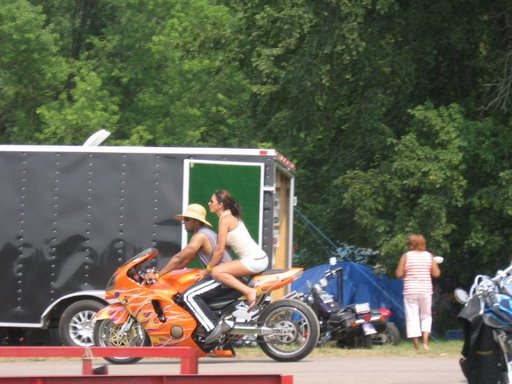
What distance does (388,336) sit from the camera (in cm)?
1800

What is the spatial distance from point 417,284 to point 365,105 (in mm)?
5487

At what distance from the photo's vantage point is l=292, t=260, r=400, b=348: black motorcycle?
53.7ft

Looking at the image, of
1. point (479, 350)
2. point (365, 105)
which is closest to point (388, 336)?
point (365, 105)

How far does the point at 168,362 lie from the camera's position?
14039mm

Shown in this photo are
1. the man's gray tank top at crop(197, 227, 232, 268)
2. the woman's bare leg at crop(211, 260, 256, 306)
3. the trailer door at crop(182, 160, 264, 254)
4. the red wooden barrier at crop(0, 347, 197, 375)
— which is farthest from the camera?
the trailer door at crop(182, 160, 264, 254)

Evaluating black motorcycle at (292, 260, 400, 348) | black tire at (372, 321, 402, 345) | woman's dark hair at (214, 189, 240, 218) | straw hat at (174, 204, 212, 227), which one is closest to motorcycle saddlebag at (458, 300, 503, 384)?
woman's dark hair at (214, 189, 240, 218)

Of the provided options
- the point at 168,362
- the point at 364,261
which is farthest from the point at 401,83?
the point at 168,362

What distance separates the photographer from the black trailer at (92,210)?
587 inches

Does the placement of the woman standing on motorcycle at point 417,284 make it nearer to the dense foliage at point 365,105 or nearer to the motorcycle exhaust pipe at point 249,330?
the dense foliage at point 365,105

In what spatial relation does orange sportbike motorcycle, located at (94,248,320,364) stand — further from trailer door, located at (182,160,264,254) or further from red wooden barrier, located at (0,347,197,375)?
red wooden barrier, located at (0,347,197,375)

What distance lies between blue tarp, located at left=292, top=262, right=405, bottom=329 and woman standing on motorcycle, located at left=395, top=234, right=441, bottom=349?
10.3ft

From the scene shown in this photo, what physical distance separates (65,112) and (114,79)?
4.36 meters

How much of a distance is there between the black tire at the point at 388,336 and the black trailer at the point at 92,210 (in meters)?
3.53

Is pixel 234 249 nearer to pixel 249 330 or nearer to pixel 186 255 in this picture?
pixel 186 255
